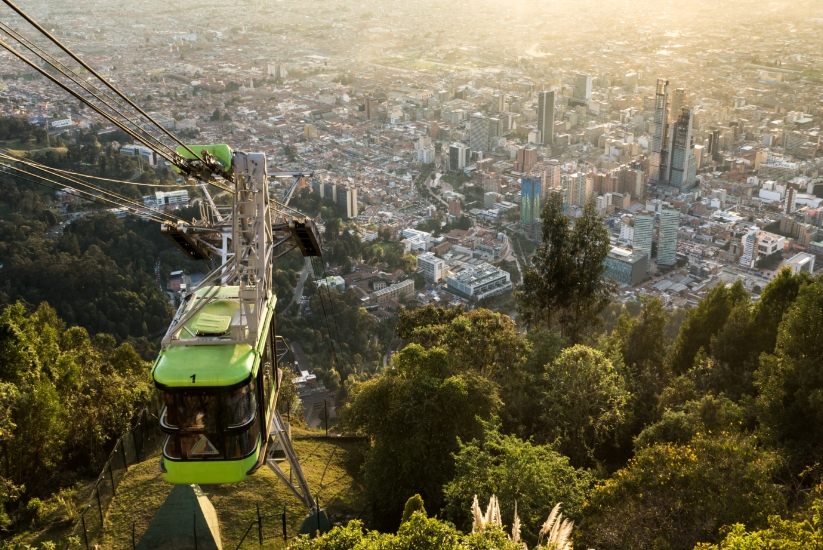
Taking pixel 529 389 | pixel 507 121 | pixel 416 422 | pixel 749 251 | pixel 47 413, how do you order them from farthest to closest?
pixel 507 121 < pixel 749 251 < pixel 529 389 < pixel 47 413 < pixel 416 422

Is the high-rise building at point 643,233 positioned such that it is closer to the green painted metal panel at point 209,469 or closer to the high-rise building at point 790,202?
the high-rise building at point 790,202

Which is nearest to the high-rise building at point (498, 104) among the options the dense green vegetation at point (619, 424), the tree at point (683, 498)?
the dense green vegetation at point (619, 424)

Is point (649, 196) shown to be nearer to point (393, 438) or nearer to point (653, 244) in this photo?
point (653, 244)

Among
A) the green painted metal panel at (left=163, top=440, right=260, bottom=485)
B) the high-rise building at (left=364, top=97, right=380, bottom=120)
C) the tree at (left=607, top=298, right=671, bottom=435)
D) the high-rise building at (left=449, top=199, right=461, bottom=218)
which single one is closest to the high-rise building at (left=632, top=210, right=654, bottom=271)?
the high-rise building at (left=449, top=199, right=461, bottom=218)

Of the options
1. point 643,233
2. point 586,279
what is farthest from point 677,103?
point 586,279

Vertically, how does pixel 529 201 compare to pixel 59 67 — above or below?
below

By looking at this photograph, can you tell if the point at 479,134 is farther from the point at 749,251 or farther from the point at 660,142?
the point at 749,251

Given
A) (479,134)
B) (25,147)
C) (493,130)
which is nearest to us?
(25,147)

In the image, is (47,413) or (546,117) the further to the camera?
(546,117)
